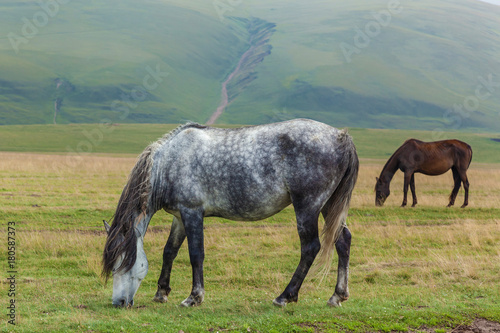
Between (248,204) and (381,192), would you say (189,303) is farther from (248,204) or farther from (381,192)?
(381,192)

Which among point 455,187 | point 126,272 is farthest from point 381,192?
point 126,272

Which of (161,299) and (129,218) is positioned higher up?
(129,218)

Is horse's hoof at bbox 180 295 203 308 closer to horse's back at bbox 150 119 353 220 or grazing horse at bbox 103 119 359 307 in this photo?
grazing horse at bbox 103 119 359 307

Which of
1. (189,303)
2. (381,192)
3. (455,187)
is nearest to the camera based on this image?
(189,303)

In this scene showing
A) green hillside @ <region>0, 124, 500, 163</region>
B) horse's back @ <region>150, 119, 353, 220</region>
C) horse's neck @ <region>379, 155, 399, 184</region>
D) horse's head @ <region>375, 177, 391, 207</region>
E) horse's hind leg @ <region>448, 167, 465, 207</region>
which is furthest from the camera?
green hillside @ <region>0, 124, 500, 163</region>

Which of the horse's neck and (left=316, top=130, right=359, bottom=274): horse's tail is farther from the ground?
(left=316, top=130, right=359, bottom=274): horse's tail

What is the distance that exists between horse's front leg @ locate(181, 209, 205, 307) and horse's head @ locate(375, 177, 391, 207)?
1291 centimetres

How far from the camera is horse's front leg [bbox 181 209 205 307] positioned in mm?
7668

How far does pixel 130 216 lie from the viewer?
7738mm

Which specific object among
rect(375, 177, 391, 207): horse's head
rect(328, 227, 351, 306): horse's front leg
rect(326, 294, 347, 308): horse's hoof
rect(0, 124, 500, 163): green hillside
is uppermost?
rect(328, 227, 351, 306): horse's front leg

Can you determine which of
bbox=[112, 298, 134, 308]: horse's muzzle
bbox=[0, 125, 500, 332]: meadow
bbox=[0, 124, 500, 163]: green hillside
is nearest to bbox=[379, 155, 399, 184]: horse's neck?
bbox=[0, 125, 500, 332]: meadow

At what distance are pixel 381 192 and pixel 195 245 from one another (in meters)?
13.4

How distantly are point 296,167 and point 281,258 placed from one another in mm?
4147

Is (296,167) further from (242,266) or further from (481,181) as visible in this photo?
(481,181)
